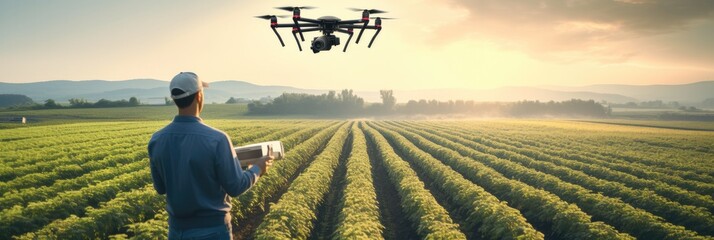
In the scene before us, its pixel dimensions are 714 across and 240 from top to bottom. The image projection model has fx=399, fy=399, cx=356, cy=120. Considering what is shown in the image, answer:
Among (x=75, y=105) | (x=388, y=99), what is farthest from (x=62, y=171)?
(x=388, y=99)

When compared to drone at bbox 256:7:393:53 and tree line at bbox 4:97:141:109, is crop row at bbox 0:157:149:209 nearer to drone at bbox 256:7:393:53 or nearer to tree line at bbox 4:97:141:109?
drone at bbox 256:7:393:53

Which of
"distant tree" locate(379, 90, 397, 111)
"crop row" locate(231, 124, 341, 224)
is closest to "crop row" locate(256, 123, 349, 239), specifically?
"crop row" locate(231, 124, 341, 224)

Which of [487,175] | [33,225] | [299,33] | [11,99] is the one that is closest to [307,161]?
[487,175]

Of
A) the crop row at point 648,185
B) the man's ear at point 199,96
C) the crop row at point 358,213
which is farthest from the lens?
the crop row at point 648,185

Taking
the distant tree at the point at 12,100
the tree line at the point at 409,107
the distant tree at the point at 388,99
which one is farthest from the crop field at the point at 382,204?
the distant tree at the point at 12,100

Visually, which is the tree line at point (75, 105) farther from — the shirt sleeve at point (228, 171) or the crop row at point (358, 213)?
the shirt sleeve at point (228, 171)

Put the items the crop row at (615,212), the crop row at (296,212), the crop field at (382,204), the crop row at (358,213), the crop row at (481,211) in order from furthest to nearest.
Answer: the crop row at (615,212) < the crop row at (481,211) < the crop field at (382,204) < the crop row at (296,212) < the crop row at (358,213)

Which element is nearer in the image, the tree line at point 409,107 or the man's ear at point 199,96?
the man's ear at point 199,96

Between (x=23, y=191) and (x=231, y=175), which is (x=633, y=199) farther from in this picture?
(x=23, y=191)
